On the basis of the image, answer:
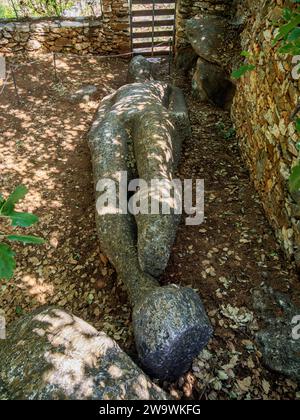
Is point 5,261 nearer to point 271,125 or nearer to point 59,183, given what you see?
point 271,125

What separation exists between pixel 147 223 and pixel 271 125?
1984 millimetres

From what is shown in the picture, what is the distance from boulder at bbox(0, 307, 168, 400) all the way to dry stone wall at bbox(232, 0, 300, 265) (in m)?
2.11

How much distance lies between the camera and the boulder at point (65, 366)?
2160mm

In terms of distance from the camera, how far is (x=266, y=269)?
3541 millimetres

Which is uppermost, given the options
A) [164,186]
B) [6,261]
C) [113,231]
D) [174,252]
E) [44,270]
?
[6,261]

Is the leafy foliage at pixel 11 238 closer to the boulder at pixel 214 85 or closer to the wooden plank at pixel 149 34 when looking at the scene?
the boulder at pixel 214 85

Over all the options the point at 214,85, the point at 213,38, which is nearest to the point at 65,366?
the point at 214,85

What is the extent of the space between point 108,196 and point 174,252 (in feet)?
3.36

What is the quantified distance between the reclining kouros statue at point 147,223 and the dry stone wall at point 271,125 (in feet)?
3.53

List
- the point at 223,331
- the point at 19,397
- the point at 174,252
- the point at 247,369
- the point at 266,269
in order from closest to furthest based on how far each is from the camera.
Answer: the point at 19,397 < the point at 247,369 < the point at 223,331 < the point at 266,269 < the point at 174,252

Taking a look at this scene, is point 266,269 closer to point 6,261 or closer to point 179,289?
point 179,289

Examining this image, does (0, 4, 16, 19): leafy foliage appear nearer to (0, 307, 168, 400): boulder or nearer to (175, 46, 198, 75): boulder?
(175, 46, 198, 75): boulder

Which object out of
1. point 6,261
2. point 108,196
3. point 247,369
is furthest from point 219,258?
point 6,261

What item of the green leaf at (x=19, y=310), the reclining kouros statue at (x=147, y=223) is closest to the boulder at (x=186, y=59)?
the reclining kouros statue at (x=147, y=223)
